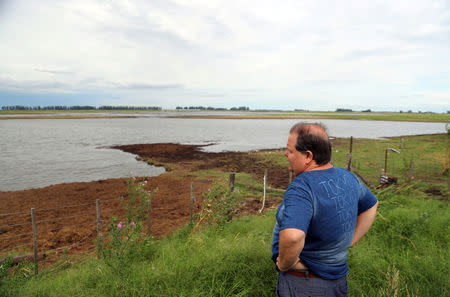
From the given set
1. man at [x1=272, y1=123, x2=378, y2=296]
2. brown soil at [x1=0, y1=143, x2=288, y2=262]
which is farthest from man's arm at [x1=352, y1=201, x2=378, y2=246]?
brown soil at [x1=0, y1=143, x2=288, y2=262]

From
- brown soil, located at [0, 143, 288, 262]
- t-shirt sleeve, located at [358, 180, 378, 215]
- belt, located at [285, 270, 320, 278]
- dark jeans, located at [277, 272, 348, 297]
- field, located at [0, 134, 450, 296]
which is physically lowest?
brown soil, located at [0, 143, 288, 262]

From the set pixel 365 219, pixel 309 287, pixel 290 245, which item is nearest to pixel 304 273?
pixel 309 287

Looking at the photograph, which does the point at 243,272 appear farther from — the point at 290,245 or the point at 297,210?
the point at 297,210

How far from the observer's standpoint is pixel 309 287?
67.5 inches

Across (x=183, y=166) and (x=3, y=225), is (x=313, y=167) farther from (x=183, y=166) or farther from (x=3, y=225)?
(x=183, y=166)

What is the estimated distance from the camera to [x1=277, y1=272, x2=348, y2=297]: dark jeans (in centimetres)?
171

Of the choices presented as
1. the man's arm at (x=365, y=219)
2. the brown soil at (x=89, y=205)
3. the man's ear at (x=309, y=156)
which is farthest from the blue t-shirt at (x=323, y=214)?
the brown soil at (x=89, y=205)

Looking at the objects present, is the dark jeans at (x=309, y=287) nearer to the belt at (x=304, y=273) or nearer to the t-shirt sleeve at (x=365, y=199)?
the belt at (x=304, y=273)

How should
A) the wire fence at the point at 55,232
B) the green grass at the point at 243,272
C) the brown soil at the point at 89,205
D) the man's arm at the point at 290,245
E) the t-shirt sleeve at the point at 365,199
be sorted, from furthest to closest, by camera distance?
the brown soil at the point at 89,205, the wire fence at the point at 55,232, the green grass at the point at 243,272, the t-shirt sleeve at the point at 365,199, the man's arm at the point at 290,245

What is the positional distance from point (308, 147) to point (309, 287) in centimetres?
94

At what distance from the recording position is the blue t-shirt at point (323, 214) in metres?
1.51

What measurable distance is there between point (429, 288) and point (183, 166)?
18.8 meters

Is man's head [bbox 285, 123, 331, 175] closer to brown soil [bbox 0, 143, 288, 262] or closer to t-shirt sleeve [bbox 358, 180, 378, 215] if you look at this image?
t-shirt sleeve [bbox 358, 180, 378, 215]

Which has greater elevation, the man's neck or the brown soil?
the man's neck
